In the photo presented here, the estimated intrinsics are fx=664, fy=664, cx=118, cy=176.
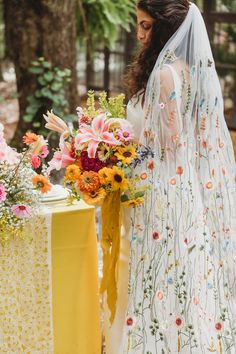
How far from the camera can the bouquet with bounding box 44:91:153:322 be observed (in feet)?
9.46

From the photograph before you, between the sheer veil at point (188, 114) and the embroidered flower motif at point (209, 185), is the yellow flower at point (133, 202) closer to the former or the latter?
the sheer veil at point (188, 114)

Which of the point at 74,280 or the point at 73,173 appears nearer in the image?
the point at 73,173

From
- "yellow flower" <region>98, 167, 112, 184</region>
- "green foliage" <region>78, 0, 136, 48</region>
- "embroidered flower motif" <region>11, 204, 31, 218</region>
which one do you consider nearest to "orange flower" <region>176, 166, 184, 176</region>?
"yellow flower" <region>98, 167, 112, 184</region>

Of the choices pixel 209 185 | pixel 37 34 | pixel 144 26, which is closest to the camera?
pixel 144 26

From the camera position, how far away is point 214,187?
10.7 feet

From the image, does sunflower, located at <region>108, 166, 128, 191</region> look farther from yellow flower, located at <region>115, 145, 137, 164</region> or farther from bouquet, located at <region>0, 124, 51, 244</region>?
bouquet, located at <region>0, 124, 51, 244</region>

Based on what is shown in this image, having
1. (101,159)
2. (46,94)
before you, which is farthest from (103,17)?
(101,159)

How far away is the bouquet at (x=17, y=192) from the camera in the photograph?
288 cm

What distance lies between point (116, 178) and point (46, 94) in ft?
11.1

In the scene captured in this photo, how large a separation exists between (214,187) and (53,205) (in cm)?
80

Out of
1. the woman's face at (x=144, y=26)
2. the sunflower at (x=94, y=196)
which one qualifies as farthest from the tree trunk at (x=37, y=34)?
the sunflower at (x=94, y=196)

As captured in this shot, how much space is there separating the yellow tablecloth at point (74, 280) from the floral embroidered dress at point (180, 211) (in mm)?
183

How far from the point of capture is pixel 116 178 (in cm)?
288

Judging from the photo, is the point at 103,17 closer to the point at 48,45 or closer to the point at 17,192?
the point at 48,45
